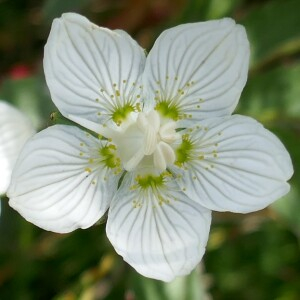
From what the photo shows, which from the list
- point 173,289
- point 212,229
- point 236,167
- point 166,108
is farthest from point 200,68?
point 212,229

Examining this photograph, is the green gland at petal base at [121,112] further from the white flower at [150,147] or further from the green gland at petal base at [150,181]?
the green gland at petal base at [150,181]

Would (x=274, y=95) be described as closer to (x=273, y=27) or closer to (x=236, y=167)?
(x=273, y=27)

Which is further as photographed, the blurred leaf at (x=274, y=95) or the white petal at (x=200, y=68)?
the blurred leaf at (x=274, y=95)

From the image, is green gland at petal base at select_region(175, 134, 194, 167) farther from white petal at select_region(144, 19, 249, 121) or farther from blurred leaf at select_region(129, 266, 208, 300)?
blurred leaf at select_region(129, 266, 208, 300)

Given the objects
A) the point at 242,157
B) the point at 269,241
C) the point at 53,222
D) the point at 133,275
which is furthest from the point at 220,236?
the point at 53,222

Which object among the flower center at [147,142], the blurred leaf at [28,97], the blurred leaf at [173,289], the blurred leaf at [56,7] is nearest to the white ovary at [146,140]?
the flower center at [147,142]
